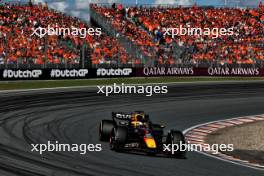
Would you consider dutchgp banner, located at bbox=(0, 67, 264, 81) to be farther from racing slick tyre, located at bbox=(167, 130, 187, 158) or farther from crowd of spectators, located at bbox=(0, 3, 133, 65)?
racing slick tyre, located at bbox=(167, 130, 187, 158)

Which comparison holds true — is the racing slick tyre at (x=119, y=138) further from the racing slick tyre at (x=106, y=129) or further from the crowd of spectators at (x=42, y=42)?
the crowd of spectators at (x=42, y=42)

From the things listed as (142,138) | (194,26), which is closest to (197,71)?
(194,26)

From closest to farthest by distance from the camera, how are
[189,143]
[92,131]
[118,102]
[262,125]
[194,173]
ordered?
[194,173] < [189,143] < [92,131] < [262,125] < [118,102]

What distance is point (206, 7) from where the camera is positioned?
5366 centimetres

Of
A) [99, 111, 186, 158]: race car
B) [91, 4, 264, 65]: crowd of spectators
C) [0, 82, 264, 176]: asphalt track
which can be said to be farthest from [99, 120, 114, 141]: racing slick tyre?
[91, 4, 264, 65]: crowd of spectators

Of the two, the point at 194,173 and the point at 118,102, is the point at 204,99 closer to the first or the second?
the point at 118,102

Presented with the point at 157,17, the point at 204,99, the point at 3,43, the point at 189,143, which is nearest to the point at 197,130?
the point at 189,143

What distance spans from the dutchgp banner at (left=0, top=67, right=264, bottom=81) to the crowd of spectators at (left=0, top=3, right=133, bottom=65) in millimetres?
695

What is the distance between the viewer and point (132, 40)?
4519 centimetres

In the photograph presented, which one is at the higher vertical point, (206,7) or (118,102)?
(206,7)

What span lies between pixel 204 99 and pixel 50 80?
1325 centimetres

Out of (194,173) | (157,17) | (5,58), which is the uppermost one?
(157,17)

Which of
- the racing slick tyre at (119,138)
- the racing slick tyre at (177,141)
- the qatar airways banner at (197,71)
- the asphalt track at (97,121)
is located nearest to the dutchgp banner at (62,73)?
the qatar airways banner at (197,71)

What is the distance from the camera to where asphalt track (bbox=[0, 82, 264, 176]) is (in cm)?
1076
